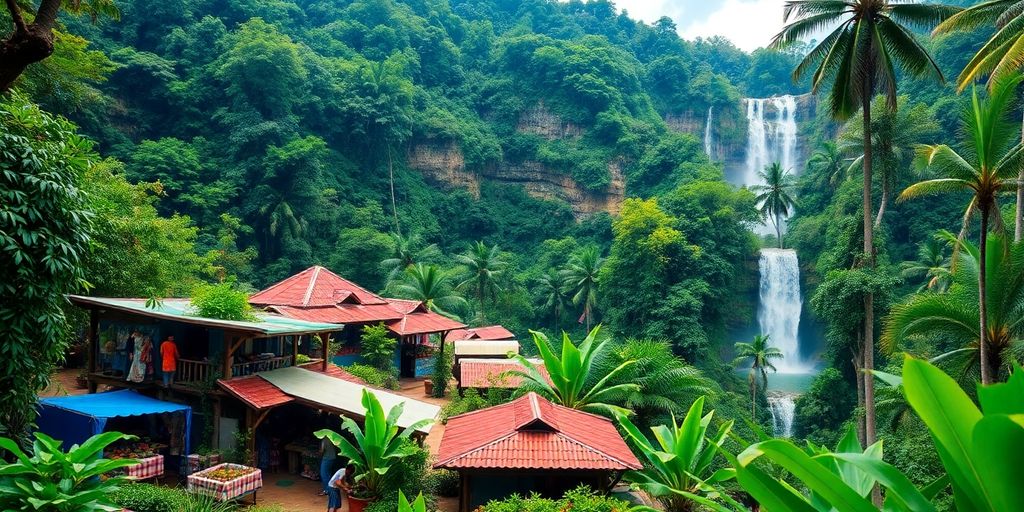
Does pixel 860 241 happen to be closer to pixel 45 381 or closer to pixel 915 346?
pixel 915 346

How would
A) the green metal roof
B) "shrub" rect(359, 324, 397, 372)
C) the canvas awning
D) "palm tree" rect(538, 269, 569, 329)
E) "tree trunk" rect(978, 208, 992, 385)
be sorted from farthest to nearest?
"palm tree" rect(538, 269, 569, 329) → "shrub" rect(359, 324, 397, 372) → the canvas awning → the green metal roof → "tree trunk" rect(978, 208, 992, 385)

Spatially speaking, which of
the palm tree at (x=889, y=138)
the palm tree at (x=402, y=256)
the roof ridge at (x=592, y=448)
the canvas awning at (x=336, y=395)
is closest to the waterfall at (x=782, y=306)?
the palm tree at (x=889, y=138)

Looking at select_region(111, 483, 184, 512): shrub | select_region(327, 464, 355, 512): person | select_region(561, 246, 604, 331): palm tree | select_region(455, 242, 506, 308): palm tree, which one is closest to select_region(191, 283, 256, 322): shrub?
select_region(111, 483, 184, 512): shrub

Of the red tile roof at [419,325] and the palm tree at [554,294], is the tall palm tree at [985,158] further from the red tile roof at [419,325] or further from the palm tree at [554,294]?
the palm tree at [554,294]

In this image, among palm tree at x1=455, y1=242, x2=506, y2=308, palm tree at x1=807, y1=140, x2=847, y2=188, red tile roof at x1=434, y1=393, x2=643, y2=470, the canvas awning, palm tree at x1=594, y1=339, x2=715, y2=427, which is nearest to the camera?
red tile roof at x1=434, y1=393, x2=643, y2=470

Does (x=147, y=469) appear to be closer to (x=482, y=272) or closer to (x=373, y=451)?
(x=373, y=451)

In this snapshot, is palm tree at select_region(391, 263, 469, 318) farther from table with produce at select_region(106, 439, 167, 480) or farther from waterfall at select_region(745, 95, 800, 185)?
waterfall at select_region(745, 95, 800, 185)

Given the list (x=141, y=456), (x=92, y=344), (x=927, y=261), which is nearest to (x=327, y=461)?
(x=141, y=456)
